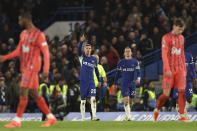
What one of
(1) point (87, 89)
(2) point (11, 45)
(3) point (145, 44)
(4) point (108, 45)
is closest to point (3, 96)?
(2) point (11, 45)

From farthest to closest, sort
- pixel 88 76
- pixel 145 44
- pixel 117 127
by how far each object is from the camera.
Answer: pixel 145 44
pixel 88 76
pixel 117 127

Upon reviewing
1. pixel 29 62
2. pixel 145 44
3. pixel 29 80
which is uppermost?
pixel 145 44

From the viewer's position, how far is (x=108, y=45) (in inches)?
984

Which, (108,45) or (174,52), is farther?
(108,45)

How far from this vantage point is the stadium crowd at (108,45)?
23641mm

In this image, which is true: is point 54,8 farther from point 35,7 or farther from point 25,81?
point 25,81

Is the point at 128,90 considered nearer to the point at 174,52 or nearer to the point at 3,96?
the point at 174,52

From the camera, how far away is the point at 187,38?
81.4 ft

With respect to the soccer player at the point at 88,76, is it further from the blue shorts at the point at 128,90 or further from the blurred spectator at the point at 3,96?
the blurred spectator at the point at 3,96

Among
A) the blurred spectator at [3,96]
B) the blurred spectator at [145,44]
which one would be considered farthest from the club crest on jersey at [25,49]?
the blurred spectator at [145,44]

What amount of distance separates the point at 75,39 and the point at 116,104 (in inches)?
209

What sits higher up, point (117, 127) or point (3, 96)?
point (3, 96)

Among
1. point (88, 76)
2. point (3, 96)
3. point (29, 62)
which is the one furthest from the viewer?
point (3, 96)

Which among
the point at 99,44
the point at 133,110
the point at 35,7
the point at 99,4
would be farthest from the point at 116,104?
the point at 35,7
